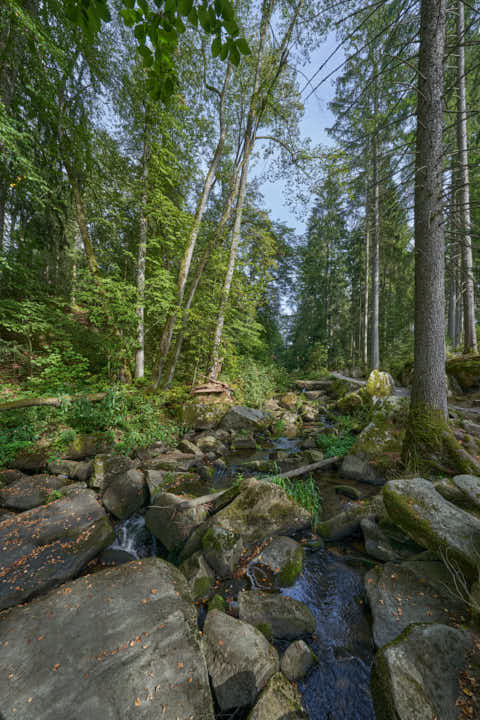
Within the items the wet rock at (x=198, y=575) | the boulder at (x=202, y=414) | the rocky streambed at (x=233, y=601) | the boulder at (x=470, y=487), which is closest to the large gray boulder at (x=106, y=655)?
the rocky streambed at (x=233, y=601)

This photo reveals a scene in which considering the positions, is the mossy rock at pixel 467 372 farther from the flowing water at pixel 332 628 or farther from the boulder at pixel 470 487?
the flowing water at pixel 332 628

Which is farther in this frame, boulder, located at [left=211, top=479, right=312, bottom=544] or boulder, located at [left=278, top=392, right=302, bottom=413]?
boulder, located at [left=278, top=392, right=302, bottom=413]

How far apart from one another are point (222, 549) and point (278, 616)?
2.84ft

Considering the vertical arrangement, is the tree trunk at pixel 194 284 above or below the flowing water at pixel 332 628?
above

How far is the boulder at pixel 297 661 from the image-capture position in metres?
2.07

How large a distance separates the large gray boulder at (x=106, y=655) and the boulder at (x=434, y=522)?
2.43 metres

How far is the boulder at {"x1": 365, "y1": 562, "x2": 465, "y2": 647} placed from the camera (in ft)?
7.27

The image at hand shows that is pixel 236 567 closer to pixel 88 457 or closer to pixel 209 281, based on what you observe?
pixel 88 457

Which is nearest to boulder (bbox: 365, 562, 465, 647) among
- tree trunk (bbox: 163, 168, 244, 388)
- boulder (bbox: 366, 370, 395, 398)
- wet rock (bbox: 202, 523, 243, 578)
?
wet rock (bbox: 202, 523, 243, 578)

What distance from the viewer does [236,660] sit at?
1.99 meters

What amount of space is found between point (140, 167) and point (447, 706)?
469 inches

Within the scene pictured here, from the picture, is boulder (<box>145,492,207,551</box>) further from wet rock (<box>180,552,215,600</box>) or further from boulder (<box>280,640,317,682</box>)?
boulder (<box>280,640,317,682</box>)

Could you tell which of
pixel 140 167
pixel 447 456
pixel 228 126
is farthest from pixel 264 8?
pixel 447 456

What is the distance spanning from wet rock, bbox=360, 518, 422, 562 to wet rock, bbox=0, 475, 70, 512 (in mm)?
4857
